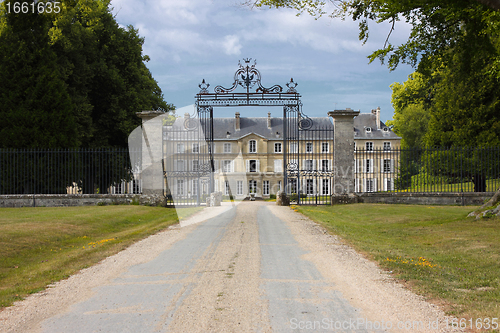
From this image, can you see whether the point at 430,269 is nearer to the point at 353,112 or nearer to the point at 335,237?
the point at 335,237

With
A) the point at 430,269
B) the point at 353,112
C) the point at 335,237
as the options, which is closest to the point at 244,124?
the point at 353,112

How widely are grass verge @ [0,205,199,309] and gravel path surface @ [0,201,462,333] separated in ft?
1.56

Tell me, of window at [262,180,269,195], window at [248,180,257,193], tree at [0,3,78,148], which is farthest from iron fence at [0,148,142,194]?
window at [262,180,269,195]

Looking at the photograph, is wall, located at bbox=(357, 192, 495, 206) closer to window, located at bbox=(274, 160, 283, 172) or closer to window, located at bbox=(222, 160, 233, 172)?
window, located at bbox=(274, 160, 283, 172)

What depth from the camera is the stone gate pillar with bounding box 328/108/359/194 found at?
16672 mm

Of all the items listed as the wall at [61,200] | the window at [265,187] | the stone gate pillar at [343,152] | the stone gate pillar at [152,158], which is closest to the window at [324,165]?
the stone gate pillar at [343,152]

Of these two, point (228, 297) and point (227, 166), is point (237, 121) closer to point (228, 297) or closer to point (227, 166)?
point (227, 166)

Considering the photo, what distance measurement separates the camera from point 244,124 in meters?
47.6

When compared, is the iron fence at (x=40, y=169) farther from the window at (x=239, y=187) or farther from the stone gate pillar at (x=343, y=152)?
the window at (x=239, y=187)

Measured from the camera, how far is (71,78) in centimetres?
2059

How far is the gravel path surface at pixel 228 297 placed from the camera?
3.58 meters

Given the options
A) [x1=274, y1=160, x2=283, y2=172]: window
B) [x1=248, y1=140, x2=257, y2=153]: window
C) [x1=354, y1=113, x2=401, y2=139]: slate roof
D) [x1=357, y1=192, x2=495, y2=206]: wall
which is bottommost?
[x1=357, y1=192, x2=495, y2=206]: wall

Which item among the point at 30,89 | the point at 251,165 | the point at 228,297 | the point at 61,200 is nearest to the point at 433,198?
the point at 228,297

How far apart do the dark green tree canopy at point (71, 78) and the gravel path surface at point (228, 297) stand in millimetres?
13559
